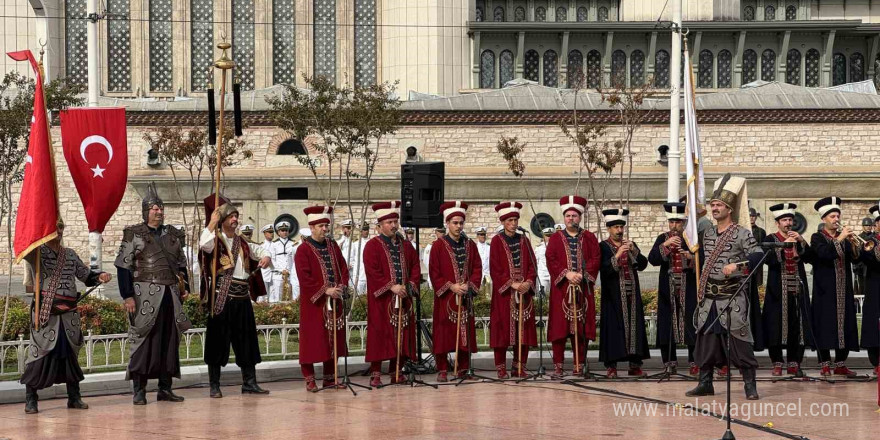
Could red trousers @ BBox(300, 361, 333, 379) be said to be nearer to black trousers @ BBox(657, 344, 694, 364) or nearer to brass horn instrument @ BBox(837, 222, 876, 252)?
black trousers @ BBox(657, 344, 694, 364)

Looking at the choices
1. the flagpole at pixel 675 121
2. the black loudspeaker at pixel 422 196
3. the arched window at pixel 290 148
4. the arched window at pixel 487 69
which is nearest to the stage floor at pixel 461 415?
the black loudspeaker at pixel 422 196

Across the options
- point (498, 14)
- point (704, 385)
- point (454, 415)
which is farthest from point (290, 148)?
point (454, 415)

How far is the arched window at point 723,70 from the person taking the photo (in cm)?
3884

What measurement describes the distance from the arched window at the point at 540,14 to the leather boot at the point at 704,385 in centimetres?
2984

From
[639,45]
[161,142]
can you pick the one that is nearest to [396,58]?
[639,45]

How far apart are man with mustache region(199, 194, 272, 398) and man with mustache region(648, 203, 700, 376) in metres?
4.02

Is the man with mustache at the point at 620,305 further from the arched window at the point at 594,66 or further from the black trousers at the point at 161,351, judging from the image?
the arched window at the point at 594,66

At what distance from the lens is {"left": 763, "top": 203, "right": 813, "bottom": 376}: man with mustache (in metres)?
13.5

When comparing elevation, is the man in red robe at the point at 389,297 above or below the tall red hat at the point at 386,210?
below

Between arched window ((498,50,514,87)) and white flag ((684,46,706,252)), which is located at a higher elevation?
arched window ((498,50,514,87))

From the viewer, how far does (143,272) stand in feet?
40.1

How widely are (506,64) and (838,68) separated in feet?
31.8

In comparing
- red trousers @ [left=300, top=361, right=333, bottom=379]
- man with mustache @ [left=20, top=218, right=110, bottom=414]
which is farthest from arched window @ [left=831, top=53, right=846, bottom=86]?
man with mustache @ [left=20, top=218, right=110, bottom=414]

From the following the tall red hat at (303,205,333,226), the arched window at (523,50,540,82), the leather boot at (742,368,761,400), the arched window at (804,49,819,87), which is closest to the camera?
the leather boot at (742,368,761,400)
